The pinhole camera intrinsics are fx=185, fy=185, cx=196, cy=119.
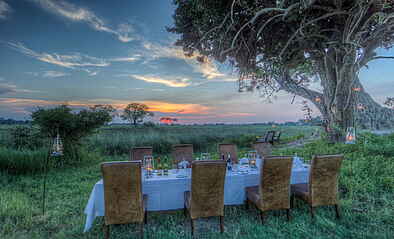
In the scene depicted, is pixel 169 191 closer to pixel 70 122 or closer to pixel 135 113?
pixel 70 122

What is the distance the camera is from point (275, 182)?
2.45m

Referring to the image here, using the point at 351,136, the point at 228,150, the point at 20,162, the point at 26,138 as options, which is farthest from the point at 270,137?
the point at 26,138

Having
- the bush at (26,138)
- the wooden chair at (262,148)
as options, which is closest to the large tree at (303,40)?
the wooden chair at (262,148)

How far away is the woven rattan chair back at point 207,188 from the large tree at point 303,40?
407cm

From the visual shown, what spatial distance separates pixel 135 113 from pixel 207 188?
2977 cm

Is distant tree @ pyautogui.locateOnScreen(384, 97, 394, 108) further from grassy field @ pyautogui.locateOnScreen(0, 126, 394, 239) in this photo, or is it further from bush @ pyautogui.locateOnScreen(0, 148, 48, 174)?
bush @ pyautogui.locateOnScreen(0, 148, 48, 174)

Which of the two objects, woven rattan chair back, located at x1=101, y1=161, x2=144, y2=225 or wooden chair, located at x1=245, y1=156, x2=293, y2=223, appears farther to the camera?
wooden chair, located at x1=245, y1=156, x2=293, y2=223

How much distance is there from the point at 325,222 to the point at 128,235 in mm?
2636

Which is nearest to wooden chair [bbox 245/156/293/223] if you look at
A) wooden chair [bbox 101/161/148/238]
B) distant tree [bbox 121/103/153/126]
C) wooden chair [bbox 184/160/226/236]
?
wooden chair [bbox 184/160/226/236]

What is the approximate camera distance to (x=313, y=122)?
812 cm

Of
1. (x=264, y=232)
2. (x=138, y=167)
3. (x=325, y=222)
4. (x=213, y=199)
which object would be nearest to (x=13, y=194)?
(x=138, y=167)

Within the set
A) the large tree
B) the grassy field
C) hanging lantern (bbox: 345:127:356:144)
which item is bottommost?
the grassy field

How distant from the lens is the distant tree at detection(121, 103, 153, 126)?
29844 mm

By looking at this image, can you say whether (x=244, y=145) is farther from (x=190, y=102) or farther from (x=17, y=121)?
(x=17, y=121)
